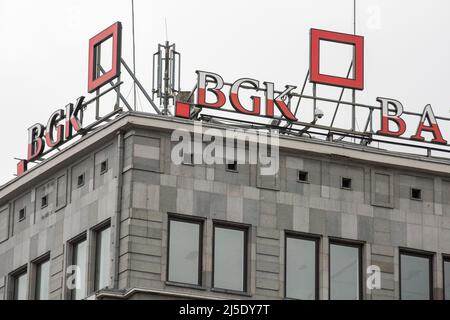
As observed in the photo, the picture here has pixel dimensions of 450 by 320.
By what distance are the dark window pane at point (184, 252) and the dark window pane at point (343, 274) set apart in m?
6.32

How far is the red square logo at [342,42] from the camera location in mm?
95000

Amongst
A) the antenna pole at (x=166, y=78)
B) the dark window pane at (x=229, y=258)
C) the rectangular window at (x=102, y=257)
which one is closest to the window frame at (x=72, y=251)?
the rectangular window at (x=102, y=257)

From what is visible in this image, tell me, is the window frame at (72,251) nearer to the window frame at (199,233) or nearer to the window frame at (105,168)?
the window frame at (105,168)

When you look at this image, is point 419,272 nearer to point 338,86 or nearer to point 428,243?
point 428,243

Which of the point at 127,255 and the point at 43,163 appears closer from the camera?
the point at 127,255

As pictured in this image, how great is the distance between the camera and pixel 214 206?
90625mm

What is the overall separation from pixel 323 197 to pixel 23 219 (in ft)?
45.4

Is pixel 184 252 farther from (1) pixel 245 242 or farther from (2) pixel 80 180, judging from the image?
(2) pixel 80 180

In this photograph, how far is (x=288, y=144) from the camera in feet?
303

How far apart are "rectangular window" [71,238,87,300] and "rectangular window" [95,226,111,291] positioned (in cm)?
74
